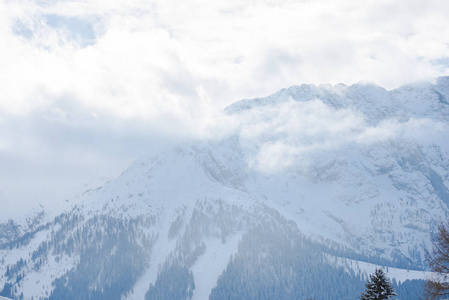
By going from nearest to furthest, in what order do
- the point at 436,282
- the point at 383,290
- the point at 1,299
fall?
the point at 436,282 < the point at 383,290 < the point at 1,299

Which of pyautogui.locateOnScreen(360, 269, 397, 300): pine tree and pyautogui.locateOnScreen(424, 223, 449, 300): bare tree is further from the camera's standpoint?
pyautogui.locateOnScreen(360, 269, 397, 300): pine tree

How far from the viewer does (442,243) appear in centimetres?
2633

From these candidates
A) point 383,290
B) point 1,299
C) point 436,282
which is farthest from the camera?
point 1,299

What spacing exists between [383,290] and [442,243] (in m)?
6.56

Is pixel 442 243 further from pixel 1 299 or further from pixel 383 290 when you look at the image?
pixel 1 299

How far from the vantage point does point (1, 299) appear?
3869 cm

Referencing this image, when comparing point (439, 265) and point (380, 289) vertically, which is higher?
point (439, 265)

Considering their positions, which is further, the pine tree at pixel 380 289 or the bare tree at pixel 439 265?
the pine tree at pixel 380 289

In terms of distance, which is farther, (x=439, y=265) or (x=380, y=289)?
(x=380, y=289)

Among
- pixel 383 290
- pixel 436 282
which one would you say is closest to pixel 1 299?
pixel 383 290

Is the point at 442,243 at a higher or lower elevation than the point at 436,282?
higher

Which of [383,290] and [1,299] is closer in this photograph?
[383,290]

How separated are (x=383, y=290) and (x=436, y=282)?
18.9 ft

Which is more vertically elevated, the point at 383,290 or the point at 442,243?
the point at 442,243
